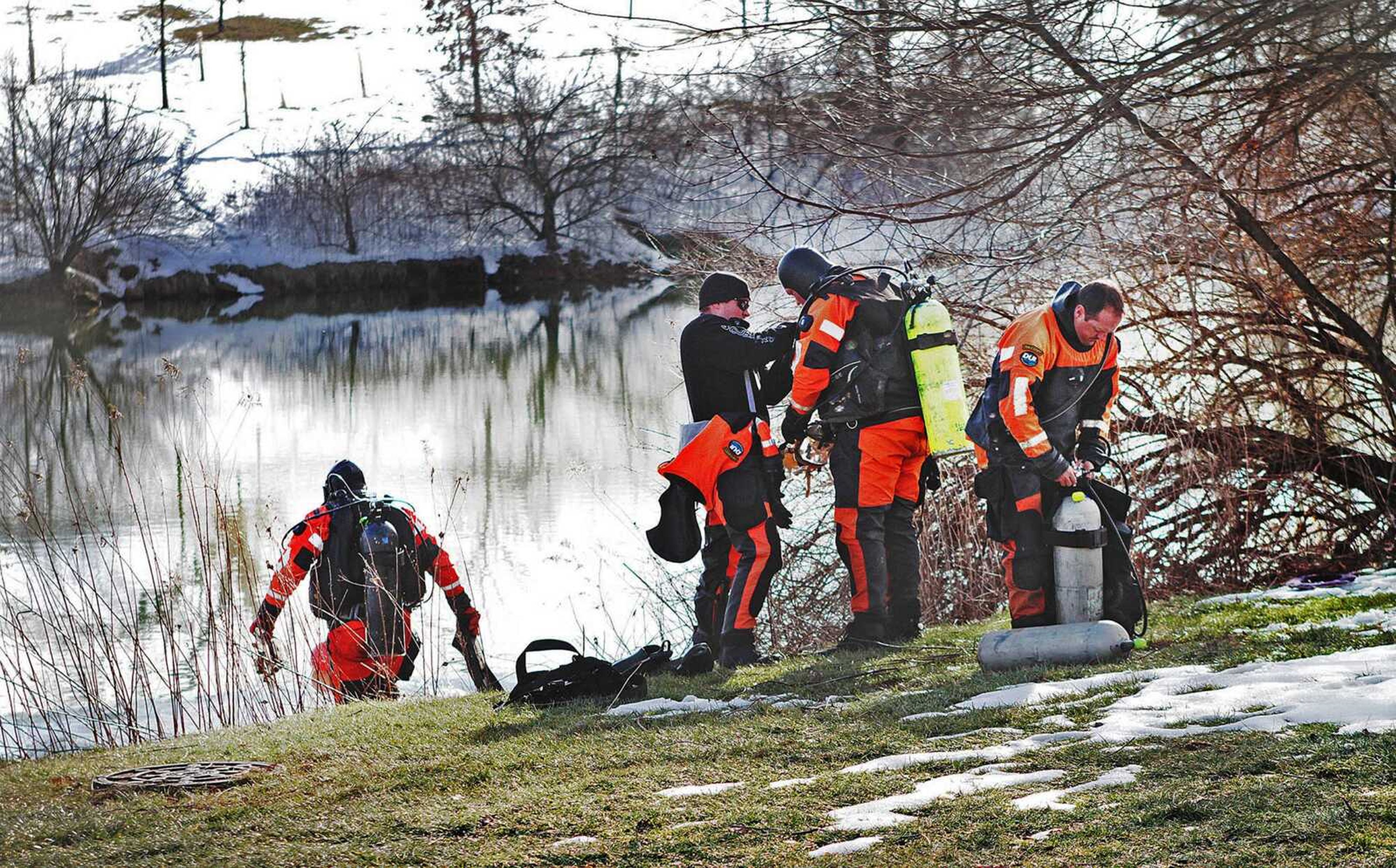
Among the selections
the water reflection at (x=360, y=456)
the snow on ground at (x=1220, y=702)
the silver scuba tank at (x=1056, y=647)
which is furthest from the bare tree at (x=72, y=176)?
the snow on ground at (x=1220, y=702)

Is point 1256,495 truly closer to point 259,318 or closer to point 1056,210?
point 1056,210

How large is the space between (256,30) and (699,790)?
107331mm

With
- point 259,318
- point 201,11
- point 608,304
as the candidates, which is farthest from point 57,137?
point 201,11

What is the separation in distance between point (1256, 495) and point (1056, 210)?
294cm

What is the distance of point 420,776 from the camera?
17.3 ft

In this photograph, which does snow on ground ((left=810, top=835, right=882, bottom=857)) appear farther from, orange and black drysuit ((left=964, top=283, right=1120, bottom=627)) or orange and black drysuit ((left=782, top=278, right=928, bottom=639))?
orange and black drysuit ((left=782, top=278, right=928, bottom=639))

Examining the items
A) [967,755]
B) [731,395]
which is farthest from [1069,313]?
[967,755]

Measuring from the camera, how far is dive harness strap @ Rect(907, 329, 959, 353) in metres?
7.20

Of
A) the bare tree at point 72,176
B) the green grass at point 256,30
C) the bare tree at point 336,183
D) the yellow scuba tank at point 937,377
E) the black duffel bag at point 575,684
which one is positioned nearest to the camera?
the black duffel bag at point 575,684

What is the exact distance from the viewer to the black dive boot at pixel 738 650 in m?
7.27

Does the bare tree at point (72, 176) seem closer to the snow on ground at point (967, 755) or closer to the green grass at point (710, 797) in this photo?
the green grass at point (710, 797)

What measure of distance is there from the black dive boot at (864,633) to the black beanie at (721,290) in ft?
6.00

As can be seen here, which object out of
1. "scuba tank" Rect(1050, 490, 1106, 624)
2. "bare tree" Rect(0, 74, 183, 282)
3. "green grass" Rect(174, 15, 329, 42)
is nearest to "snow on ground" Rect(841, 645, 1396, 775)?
"scuba tank" Rect(1050, 490, 1106, 624)

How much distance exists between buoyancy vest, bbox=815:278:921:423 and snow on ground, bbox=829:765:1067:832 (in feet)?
9.58
